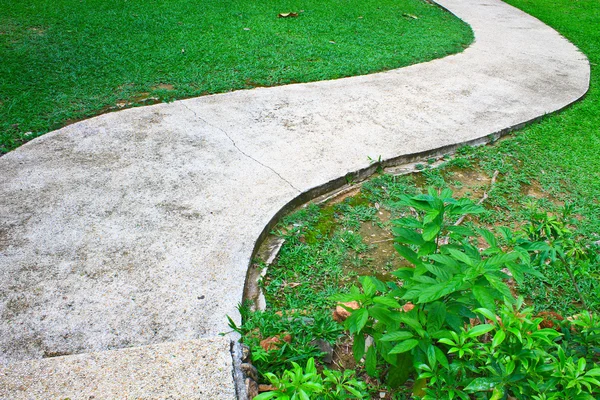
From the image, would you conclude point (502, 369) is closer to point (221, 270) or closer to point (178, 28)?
point (221, 270)

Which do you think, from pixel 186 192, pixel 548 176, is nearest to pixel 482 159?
pixel 548 176

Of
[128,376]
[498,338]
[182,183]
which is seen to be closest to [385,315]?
[498,338]

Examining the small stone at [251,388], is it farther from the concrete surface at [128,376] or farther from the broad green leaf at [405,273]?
the broad green leaf at [405,273]

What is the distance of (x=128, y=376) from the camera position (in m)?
1.56

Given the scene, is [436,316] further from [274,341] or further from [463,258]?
[274,341]

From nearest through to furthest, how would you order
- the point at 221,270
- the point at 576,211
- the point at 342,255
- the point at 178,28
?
1. the point at 221,270
2. the point at 342,255
3. the point at 576,211
4. the point at 178,28

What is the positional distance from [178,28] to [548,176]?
430cm

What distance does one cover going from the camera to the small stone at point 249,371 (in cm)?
164

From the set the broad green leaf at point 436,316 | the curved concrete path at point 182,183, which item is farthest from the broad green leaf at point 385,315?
the curved concrete path at point 182,183

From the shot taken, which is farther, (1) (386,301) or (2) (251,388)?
(2) (251,388)

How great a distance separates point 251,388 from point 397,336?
0.53 m

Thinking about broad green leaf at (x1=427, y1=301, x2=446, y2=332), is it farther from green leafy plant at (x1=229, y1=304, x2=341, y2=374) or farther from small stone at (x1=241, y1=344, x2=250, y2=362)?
small stone at (x1=241, y1=344, x2=250, y2=362)

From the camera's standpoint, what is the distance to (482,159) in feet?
10.9

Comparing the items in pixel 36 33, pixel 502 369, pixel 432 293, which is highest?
pixel 432 293
